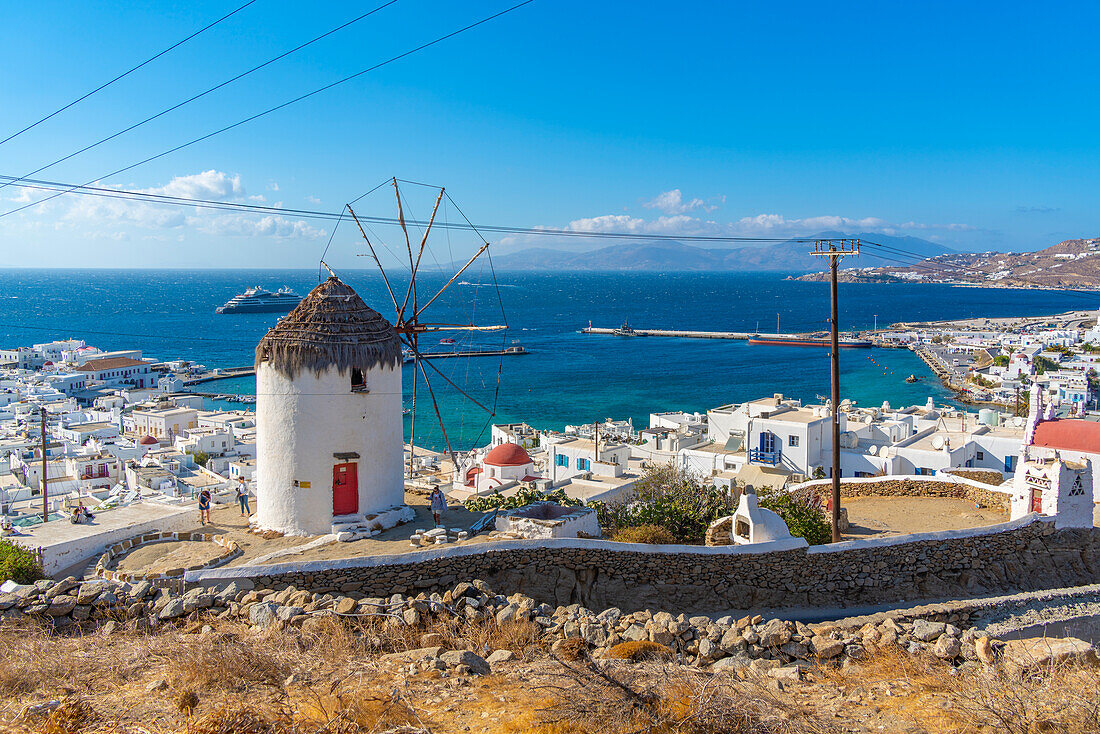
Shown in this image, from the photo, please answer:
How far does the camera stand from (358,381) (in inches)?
587

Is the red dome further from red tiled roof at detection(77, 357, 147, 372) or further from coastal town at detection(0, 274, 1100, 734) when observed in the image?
red tiled roof at detection(77, 357, 147, 372)

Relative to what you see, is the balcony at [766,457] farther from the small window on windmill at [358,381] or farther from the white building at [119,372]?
the white building at [119,372]

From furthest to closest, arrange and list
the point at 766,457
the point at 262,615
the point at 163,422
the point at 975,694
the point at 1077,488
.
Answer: the point at 163,422 < the point at 766,457 < the point at 1077,488 < the point at 262,615 < the point at 975,694

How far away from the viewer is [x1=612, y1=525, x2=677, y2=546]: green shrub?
45.1 ft

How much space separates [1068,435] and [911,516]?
21.6 feet

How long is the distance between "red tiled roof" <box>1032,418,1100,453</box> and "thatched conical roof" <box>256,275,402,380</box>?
17.5m

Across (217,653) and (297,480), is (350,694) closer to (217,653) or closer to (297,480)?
(217,653)

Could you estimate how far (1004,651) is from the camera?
829 cm

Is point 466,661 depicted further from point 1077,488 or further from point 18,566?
point 1077,488

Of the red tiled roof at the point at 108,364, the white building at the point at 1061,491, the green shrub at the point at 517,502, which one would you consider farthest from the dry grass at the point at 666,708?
the red tiled roof at the point at 108,364

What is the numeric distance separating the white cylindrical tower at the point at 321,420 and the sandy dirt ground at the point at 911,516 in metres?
10.1

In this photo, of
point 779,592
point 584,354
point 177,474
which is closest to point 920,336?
point 584,354

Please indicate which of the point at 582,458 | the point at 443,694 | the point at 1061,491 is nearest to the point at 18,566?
the point at 443,694

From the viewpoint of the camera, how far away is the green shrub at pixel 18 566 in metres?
12.7
